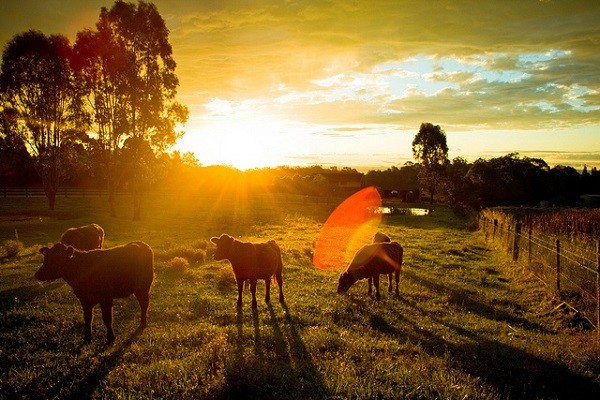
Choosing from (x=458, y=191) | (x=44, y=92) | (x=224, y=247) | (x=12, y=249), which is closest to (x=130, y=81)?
(x=44, y=92)

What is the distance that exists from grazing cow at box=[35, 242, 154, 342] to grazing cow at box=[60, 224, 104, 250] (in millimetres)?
5941

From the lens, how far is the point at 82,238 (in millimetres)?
13836

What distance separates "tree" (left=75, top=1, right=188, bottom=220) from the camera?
105 feet

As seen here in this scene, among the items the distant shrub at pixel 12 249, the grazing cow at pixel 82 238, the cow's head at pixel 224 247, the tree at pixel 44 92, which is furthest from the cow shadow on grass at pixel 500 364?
the tree at pixel 44 92

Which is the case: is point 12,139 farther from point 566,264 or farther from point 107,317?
point 566,264

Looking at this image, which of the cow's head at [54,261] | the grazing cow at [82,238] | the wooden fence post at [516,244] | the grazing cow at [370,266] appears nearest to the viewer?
the cow's head at [54,261]

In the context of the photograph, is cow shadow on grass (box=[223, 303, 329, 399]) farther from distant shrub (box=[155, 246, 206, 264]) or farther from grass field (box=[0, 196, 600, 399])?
distant shrub (box=[155, 246, 206, 264])

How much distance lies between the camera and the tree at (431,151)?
8050 cm

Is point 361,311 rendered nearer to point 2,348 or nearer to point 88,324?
point 88,324

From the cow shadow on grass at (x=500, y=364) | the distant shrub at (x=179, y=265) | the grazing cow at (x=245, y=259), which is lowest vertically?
the cow shadow on grass at (x=500, y=364)

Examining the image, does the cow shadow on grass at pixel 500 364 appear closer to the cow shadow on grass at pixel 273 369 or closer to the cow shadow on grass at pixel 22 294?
the cow shadow on grass at pixel 273 369

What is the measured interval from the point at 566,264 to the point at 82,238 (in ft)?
55.8

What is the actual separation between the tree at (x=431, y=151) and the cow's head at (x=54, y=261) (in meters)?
80.9

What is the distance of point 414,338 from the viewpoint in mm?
8812
